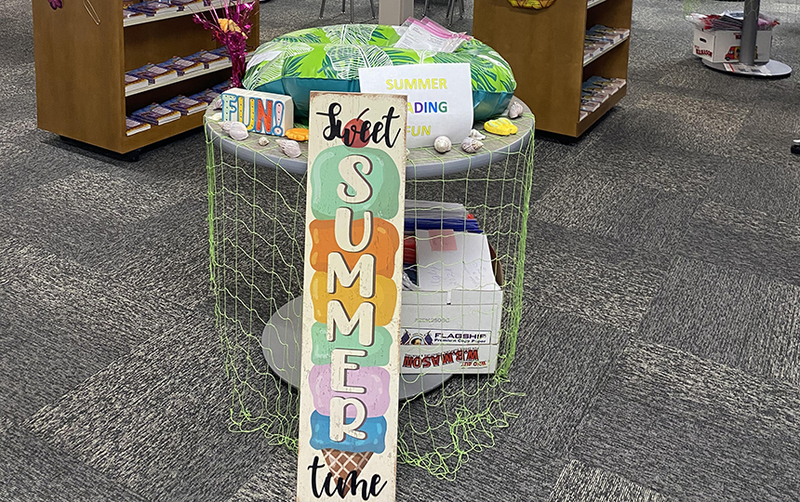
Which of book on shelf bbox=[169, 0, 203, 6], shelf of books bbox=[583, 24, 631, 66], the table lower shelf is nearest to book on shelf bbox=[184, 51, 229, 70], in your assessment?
book on shelf bbox=[169, 0, 203, 6]

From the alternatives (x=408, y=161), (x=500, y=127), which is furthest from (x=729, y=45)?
(x=408, y=161)

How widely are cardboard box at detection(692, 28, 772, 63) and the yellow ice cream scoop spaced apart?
397cm

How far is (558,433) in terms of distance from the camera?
205cm

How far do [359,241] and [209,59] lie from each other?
8.75ft

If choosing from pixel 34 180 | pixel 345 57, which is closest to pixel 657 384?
pixel 345 57

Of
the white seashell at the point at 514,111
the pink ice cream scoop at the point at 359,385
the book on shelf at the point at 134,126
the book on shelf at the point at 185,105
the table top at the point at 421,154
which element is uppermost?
the white seashell at the point at 514,111

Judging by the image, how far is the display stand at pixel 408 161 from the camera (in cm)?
180

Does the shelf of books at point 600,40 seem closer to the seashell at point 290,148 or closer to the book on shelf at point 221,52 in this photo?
the book on shelf at point 221,52

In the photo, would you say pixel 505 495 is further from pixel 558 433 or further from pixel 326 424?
pixel 326 424

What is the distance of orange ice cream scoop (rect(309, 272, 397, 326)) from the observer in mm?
1719

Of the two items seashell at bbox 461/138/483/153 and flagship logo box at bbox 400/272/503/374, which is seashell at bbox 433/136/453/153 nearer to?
seashell at bbox 461/138/483/153

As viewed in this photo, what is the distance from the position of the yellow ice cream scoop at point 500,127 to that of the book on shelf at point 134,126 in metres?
2.13

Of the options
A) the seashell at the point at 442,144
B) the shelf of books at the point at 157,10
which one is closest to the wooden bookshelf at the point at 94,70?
the shelf of books at the point at 157,10

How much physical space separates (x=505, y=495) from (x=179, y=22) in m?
3.09
